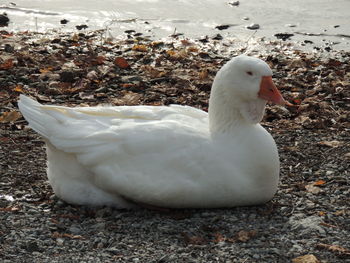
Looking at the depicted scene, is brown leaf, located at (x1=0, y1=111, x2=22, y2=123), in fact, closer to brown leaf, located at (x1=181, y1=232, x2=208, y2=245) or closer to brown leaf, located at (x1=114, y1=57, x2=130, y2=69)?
brown leaf, located at (x1=114, y1=57, x2=130, y2=69)

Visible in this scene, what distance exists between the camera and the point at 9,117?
733 cm

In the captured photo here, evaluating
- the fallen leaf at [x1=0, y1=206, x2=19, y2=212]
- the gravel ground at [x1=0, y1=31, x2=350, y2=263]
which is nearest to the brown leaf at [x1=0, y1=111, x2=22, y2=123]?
the gravel ground at [x1=0, y1=31, x2=350, y2=263]

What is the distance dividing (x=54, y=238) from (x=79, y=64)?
4831 millimetres

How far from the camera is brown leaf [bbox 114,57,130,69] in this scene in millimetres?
9359

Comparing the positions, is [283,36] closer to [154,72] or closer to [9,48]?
[154,72]

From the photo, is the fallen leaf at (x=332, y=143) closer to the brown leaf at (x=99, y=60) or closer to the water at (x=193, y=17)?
the brown leaf at (x=99, y=60)

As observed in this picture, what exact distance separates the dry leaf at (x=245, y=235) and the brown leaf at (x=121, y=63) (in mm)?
4910

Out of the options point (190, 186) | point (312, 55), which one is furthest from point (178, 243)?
point (312, 55)

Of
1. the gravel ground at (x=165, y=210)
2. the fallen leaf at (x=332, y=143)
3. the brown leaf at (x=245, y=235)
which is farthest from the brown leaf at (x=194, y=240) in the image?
the fallen leaf at (x=332, y=143)

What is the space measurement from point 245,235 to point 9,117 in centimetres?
353

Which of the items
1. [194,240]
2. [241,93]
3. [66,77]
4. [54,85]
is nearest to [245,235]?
[194,240]

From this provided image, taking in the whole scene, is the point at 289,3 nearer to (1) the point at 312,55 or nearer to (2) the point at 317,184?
(1) the point at 312,55

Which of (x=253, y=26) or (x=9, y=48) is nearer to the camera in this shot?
(x=9, y=48)

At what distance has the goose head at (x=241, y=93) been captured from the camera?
17.4ft
